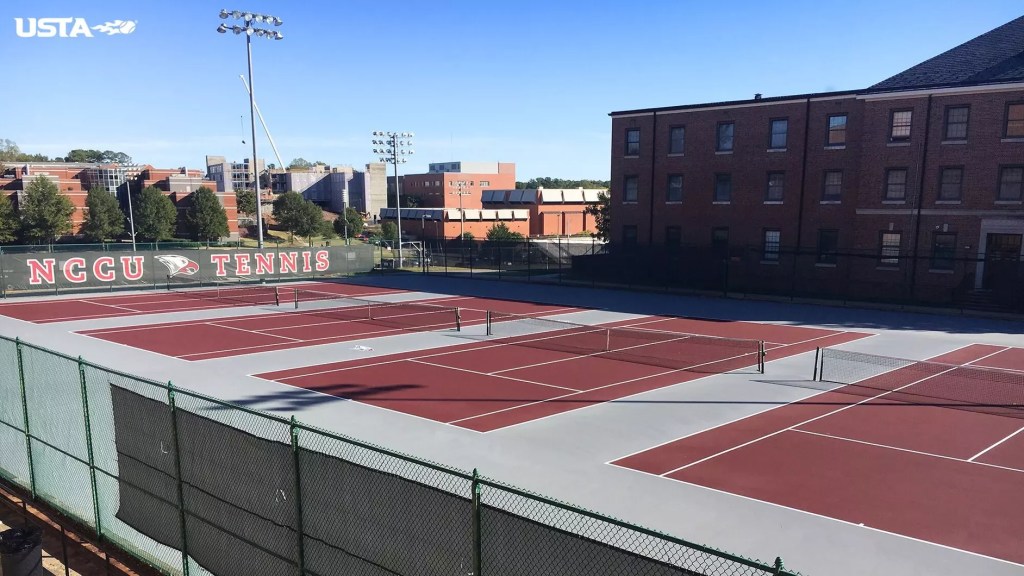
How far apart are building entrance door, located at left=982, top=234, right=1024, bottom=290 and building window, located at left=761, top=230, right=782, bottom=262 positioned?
1137cm

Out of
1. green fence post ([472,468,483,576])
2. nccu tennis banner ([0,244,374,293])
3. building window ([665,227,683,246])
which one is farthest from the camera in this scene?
building window ([665,227,683,246])

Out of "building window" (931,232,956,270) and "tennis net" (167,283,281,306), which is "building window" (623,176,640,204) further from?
"tennis net" (167,283,281,306)

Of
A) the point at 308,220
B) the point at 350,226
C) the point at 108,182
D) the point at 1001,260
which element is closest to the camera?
the point at 1001,260

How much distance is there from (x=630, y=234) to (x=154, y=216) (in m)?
65.5

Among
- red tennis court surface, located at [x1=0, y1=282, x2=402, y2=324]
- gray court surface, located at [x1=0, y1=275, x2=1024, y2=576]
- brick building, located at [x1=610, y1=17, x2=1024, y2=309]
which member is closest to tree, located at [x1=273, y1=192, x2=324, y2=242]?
red tennis court surface, located at [x1=0, y1=282, x2=402, y2=324]

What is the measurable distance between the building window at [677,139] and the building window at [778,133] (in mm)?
6208

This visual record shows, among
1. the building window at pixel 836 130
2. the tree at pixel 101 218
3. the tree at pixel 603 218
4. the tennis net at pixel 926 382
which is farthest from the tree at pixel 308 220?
the tennis net at pixel 926 382

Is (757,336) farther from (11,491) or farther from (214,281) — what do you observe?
(214,281)

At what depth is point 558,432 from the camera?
15.7 meters

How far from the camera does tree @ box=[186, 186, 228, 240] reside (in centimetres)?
9069

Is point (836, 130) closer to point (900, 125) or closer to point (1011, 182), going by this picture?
point (900, 125)

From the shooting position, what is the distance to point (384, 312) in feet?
115

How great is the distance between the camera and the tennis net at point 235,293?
130 feet

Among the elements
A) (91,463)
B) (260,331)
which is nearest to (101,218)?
(260,331)
